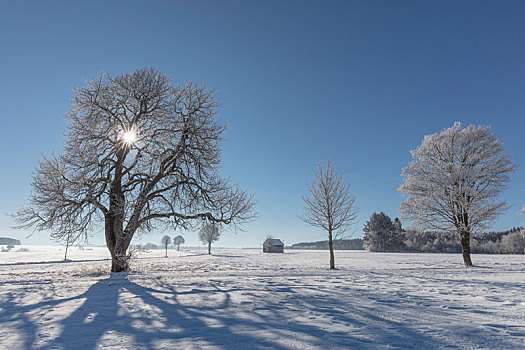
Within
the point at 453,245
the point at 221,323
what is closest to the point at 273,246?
the point at 453,245

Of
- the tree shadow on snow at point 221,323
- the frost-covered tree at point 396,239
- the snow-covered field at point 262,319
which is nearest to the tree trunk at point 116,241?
the snow-covered field at point 262,319

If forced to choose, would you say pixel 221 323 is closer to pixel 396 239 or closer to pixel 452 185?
pixel 452 185

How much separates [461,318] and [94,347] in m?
5.91

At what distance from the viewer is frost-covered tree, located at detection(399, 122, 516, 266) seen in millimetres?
18797

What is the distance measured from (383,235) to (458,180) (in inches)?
2540

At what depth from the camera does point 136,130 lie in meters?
14.7

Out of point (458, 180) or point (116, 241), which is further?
point (458, 180)

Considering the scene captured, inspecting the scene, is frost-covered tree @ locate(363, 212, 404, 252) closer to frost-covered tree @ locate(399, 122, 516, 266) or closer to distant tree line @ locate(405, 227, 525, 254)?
distant tree line @ locate(405, 227, 525, 254)

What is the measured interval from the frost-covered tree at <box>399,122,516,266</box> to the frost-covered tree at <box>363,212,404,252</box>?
2447 inches

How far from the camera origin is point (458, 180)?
19.2 metres

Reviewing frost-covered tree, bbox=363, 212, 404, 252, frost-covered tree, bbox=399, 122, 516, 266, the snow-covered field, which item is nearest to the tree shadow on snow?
the snow-covered field

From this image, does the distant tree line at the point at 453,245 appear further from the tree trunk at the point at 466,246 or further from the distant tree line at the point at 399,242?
the tree trunk at the point at 466,246

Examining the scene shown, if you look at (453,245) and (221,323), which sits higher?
(221,323)

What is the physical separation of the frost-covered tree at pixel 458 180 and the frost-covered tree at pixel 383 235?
62.2m
